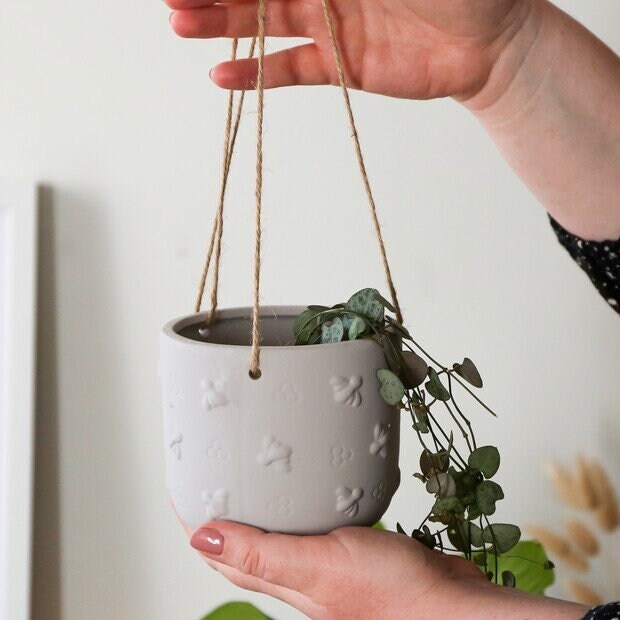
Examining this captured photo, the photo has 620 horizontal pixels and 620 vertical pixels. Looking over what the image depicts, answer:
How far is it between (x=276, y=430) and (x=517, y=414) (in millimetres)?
853

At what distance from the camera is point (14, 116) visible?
4.16ft

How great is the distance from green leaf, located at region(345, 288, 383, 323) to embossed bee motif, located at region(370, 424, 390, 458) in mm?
85

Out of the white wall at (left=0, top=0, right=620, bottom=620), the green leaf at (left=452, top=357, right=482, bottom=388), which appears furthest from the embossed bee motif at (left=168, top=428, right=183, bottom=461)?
the white wall at (left=0, top=0, right=620, bottom=620)

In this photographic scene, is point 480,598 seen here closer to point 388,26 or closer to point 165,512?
point 388,26

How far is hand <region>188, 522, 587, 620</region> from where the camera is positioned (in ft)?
2.14

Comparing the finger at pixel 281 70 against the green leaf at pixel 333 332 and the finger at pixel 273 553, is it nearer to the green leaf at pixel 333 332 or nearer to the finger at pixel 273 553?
the green leaf at pixel 333 332

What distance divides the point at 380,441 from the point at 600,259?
332mm

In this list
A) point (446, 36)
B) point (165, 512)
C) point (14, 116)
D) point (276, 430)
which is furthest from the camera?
point (165, 512)

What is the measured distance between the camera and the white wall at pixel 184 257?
127cm

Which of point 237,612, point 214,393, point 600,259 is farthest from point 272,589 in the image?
point 237,612

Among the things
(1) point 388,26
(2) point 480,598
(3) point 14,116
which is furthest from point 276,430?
A: (3) point 14,116

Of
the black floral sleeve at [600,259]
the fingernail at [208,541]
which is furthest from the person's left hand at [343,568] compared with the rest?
the black floral sleeve at [600,259]

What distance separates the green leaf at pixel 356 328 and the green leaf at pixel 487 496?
0.56ft

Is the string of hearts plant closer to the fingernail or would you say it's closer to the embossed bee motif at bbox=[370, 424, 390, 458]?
the embossed bee motif at bbox=[370, 424, 390, 458]
